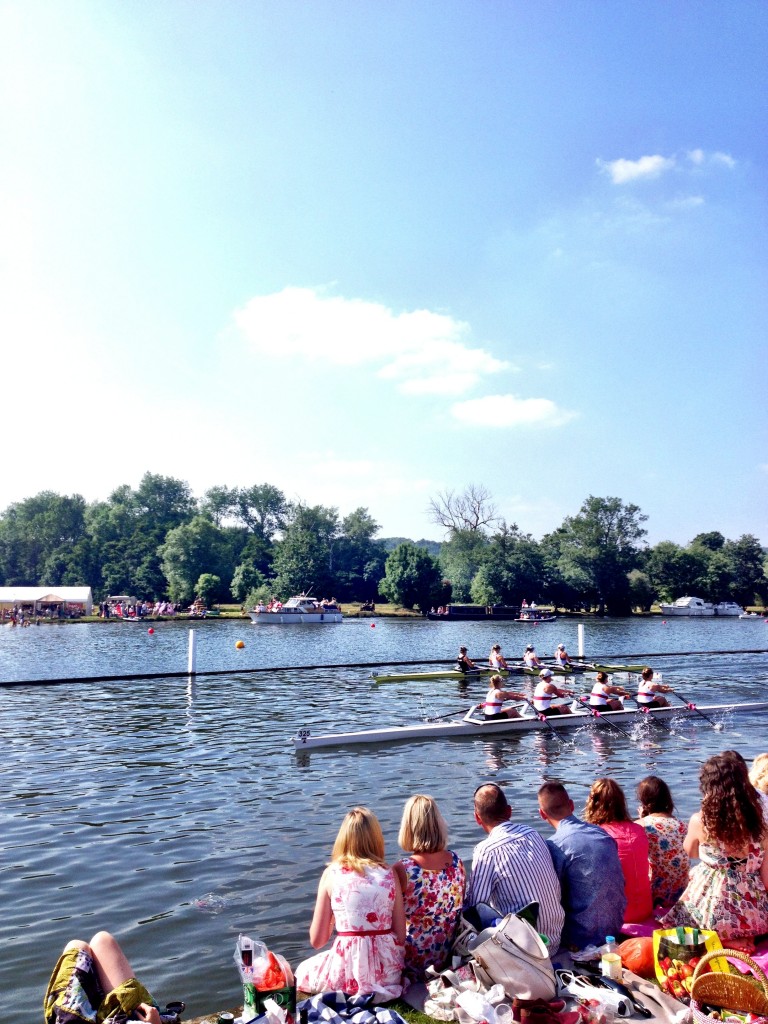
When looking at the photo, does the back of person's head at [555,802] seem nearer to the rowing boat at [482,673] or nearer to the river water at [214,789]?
the river water at [214,789]

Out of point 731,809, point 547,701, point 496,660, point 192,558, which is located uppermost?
point 192,558

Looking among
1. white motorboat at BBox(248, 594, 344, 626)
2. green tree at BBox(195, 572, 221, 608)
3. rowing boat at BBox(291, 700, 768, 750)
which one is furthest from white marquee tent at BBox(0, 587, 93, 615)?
rowing boat at BBox(291, 700, 768, 750)

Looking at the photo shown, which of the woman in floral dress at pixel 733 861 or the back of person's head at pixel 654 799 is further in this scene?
the back of person's head at pixel 654 799

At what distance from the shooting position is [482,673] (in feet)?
89.2

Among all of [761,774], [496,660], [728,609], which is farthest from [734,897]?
[728,609]

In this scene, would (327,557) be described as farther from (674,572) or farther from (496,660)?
(496,660)

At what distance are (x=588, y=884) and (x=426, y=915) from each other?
125cm

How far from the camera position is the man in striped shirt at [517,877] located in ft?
18.2

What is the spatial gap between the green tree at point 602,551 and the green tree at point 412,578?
656 inches

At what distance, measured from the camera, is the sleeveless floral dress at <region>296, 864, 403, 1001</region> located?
498 cm

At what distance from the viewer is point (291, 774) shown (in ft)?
46.6

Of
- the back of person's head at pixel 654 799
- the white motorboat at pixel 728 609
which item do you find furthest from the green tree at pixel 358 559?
the back of person's head at pixel 654 799

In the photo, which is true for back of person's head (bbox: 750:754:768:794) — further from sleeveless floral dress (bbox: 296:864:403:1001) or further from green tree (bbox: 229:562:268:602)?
green tree (bbox: 229:562:268:602)

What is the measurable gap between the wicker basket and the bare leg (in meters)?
3.30
